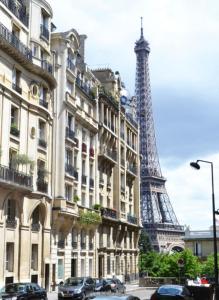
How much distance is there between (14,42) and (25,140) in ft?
24.5

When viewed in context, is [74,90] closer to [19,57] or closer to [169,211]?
[19,57]

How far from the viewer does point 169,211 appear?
158375mm

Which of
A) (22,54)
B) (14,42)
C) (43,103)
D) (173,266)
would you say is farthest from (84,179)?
(173,266)

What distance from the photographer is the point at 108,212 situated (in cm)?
6350

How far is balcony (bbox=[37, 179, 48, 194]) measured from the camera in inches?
1750

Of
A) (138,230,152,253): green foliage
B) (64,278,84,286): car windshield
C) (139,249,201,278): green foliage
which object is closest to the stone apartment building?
(64,278,84,286): car windshield

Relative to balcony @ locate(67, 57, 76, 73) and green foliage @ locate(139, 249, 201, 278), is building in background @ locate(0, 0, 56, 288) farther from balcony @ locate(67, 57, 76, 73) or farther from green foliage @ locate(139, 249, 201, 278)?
green foliage @ locate(139, 249, 201, 278)

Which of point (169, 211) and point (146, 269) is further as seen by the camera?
point (169, 211)

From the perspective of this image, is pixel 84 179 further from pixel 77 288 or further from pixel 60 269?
pixel 77 288

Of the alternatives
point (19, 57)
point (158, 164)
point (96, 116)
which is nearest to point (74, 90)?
point (96, 116)

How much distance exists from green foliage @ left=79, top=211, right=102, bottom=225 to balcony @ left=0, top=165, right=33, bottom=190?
1274 cm

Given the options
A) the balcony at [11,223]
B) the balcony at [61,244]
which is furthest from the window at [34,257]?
the balcony at [61,244]

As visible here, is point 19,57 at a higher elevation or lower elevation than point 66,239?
higher

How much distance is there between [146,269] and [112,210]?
2899 centimetres
